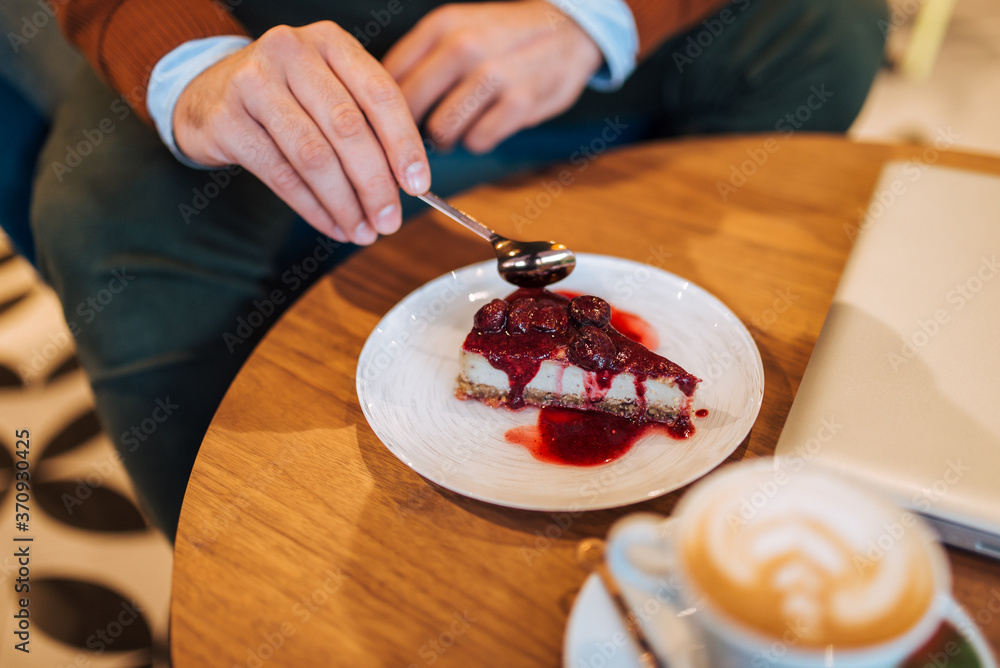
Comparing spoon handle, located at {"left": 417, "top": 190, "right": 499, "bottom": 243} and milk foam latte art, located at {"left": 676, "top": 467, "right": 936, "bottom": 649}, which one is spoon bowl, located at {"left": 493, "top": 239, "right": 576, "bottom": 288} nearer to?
spoon handle, located at {"left": 417, "top": 190, "right": 499, "bottom": 243}

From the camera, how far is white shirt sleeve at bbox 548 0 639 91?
136cm

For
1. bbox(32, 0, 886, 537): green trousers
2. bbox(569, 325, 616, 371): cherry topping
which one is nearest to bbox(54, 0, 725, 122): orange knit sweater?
bbox(32, 0, 886, 537): green trousers

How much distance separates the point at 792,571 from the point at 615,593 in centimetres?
17

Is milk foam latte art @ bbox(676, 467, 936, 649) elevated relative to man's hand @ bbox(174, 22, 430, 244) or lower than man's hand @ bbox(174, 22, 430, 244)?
lower

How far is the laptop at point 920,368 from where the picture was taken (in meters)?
0.64

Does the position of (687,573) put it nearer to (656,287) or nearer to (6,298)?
(656,287)

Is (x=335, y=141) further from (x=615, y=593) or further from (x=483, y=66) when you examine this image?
(x=615, y=593)

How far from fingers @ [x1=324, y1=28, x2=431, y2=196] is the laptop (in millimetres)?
609

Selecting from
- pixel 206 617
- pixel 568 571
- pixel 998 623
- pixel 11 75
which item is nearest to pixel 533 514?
pixel 568 571

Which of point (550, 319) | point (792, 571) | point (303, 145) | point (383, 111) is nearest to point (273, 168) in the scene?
point (303, 145)

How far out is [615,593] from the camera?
60cm

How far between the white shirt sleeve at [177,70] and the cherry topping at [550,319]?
0.71 metres

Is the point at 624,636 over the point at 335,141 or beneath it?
→ beneath

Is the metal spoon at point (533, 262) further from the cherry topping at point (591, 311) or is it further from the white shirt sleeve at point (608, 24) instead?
the white shirt sleeve at point (608, 24)
